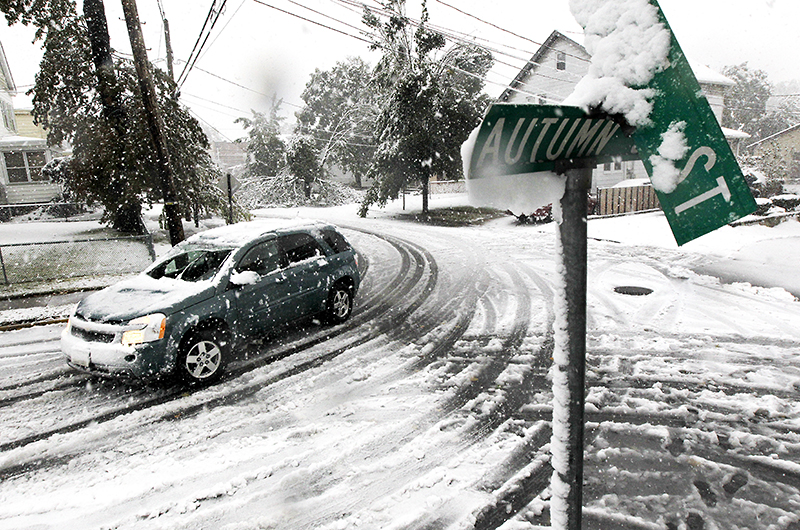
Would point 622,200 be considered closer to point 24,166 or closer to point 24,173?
point 24,166

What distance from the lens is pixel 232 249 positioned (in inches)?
260

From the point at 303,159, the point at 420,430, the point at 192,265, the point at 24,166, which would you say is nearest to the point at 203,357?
the point at 192,265

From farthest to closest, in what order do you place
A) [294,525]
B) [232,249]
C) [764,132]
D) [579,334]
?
[764,132] < [232,249] < [294,525] < [579,334]

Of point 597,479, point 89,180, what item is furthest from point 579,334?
point 89,180

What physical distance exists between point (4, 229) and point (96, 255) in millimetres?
10585

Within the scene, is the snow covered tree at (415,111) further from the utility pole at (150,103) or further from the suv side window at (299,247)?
the suv side window at (299,247)

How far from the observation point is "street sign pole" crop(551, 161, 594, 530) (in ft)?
5.14

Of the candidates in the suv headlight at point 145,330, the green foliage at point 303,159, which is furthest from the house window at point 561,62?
the suv headlight at point 145,330

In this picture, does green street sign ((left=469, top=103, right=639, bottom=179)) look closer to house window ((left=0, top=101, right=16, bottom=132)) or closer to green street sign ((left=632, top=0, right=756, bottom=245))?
green street sign ((left=632, top=0, right=756, bottom=245))

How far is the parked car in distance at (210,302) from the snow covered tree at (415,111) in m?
16.0

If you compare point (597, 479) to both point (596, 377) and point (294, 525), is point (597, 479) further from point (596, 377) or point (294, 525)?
point (294, 525)

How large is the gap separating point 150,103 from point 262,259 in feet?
15.7

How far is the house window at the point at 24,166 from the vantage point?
26.1 meters

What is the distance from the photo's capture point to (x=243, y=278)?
20.6 ft
